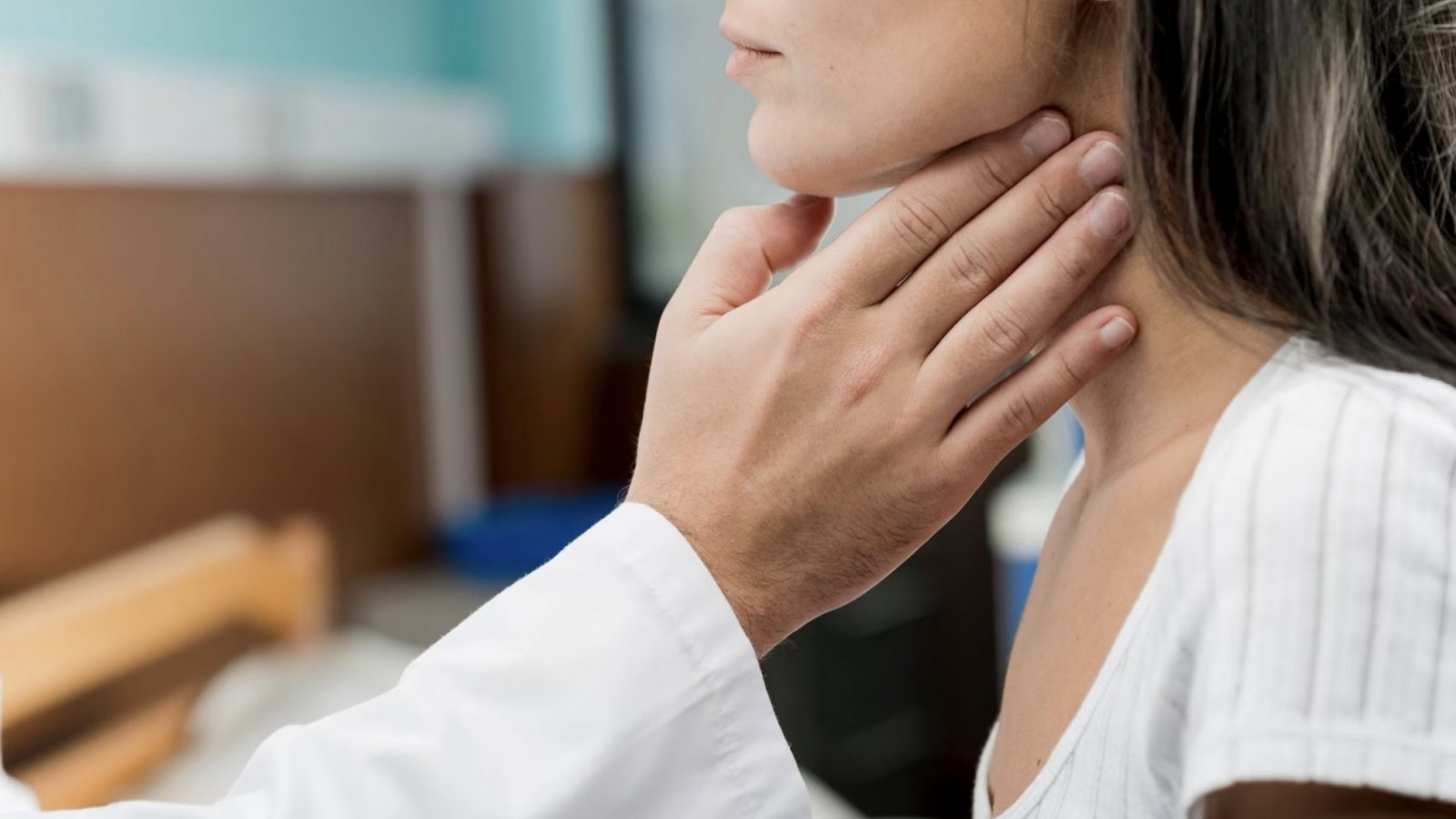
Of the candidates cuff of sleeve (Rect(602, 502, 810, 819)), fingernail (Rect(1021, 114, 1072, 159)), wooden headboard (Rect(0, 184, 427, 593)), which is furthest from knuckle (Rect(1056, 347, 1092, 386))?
wooden headboard (Rect(0, 184, 427, 593))

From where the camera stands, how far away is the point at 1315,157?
1.80ft

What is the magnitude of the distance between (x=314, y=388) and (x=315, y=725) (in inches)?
71.9

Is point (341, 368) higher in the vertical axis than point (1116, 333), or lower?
lower

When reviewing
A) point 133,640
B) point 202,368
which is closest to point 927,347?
point 133,640

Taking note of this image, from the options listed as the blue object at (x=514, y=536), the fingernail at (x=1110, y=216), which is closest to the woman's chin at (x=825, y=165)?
the fingernail at (x=1110, y=216)

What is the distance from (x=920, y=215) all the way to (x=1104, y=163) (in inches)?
3.9

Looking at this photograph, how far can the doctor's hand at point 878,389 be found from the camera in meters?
0.68

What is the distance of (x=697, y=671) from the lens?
68cm

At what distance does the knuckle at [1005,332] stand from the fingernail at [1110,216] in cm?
6

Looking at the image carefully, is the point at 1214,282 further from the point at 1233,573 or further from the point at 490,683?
the point at 490,683

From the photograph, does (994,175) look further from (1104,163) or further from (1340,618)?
(1340,618)

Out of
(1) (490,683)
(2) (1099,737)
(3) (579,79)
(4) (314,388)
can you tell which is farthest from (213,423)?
(2) (1099,737)

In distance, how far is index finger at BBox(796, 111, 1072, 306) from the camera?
0.69 meters

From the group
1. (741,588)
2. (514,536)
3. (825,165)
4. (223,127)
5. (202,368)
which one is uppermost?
(825,165)
